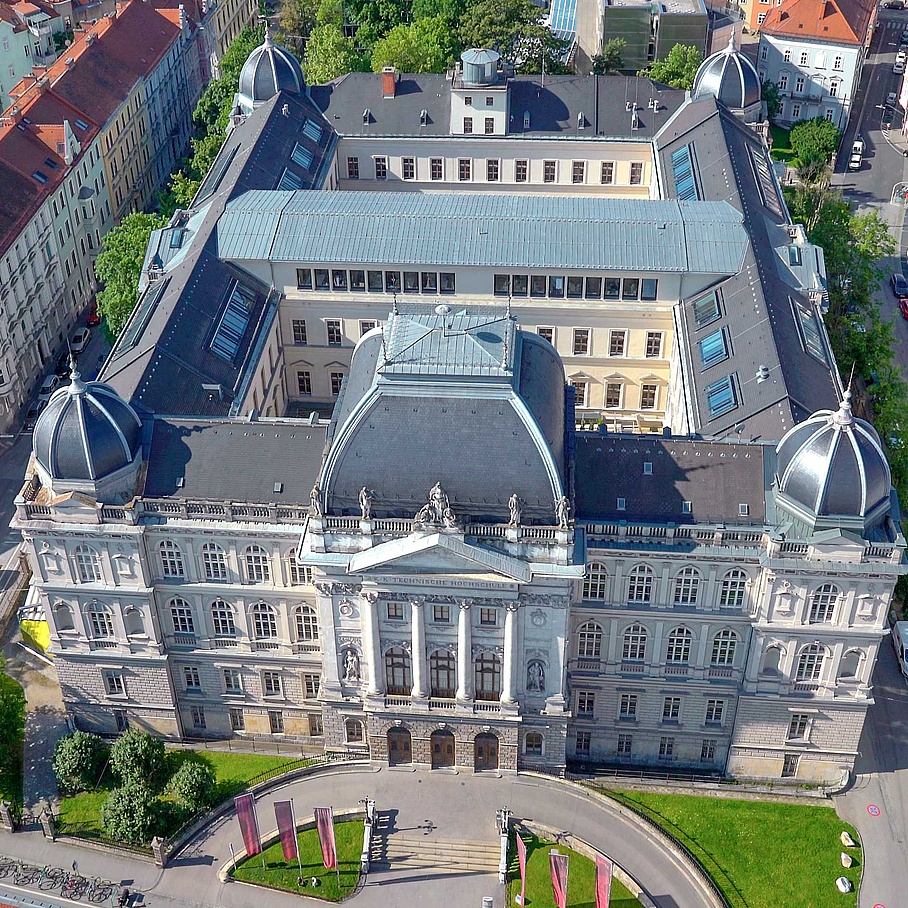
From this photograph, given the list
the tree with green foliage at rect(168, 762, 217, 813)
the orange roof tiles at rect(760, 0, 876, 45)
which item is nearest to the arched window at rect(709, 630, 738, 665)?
the tree with green foliage at rect(168, 762, 217, 813)

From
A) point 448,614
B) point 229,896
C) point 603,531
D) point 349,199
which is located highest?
point 349,199

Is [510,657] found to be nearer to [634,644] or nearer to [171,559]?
[634,644]

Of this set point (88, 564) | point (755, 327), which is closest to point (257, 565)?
point (88, 564)

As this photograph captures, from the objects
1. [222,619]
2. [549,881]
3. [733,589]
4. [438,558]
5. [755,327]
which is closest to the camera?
[438,558]

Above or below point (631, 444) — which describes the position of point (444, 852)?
below

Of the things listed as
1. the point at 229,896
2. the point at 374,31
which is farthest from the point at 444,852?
the point at 374,31

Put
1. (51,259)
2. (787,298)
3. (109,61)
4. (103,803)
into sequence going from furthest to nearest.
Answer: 1. (109,61)
2. (51,259)
3. (787,298)
4. (103,803)

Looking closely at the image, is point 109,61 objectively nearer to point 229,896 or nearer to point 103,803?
point 103,803
